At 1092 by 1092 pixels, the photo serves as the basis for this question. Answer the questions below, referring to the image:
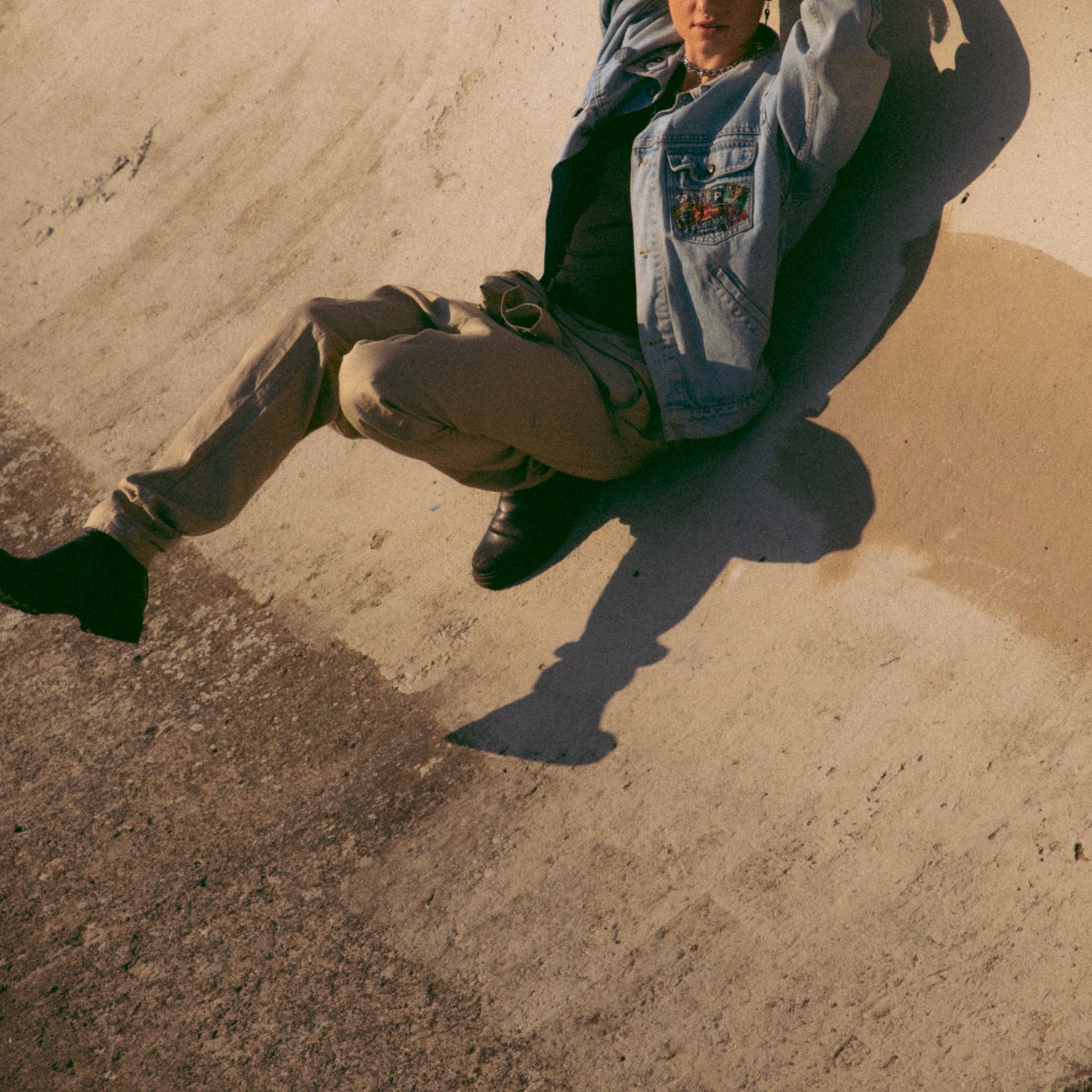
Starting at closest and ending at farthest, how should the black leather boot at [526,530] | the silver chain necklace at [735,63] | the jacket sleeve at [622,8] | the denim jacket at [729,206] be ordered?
the denim jacket at [729,206], the silver chain necklace at [735,63], the black leather boot at [526,530], the jacket sleeve at [622,8]

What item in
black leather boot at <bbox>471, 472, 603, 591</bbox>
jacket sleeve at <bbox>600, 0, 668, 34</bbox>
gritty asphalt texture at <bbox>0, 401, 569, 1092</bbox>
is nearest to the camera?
gritty asphalt texture at <bbox>0, 401, 569, 1092</bbox>

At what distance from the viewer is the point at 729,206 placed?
2262 mm

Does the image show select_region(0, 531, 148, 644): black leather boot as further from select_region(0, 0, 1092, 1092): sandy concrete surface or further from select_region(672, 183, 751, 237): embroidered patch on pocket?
select_region(672, 183, 751, 237): embroidered patch on pocket

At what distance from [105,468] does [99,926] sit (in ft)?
5.78

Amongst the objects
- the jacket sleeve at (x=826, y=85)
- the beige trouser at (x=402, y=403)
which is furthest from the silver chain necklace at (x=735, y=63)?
the beige trouser at (x=402, y=403)

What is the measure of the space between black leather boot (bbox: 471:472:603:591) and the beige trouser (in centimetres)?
17

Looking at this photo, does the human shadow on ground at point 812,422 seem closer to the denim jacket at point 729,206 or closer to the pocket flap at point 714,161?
the denim jacket at point 729,206

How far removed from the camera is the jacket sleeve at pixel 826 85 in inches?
81.1

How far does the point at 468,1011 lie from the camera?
6.01 ft

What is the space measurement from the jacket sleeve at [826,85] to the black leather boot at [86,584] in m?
1.69

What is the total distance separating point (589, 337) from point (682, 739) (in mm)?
973

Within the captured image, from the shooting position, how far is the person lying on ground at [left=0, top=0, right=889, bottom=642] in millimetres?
2029

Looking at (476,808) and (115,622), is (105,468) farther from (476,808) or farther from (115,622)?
(476,808)

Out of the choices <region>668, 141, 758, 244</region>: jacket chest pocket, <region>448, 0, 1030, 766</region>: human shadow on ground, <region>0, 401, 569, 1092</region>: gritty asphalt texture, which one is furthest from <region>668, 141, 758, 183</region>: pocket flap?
<region>0, 401, 569, 1092</region>: gritty asphalt texture
